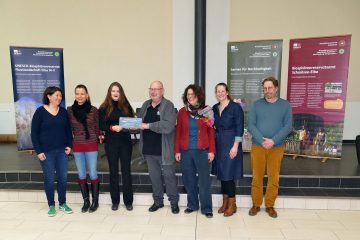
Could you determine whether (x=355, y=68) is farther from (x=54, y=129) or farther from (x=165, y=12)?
(x=54, y=129)

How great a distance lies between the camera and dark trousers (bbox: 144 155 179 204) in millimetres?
3004

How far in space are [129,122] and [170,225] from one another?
1139 mm

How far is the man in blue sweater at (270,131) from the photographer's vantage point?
2783 mm

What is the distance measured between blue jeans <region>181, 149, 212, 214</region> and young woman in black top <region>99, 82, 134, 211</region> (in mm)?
650

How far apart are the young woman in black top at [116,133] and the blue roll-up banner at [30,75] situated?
227 centimetres

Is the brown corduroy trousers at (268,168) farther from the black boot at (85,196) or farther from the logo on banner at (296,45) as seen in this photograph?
the logo on banner at (296,45)

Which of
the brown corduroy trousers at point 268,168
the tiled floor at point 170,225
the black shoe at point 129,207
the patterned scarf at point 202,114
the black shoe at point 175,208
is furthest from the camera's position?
the black shoe at point 129,207

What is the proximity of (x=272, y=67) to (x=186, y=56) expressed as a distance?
2006 millimetres

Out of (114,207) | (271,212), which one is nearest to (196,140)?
(271,212)

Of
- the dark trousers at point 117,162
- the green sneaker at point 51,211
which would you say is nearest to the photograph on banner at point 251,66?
the dark trousers at point 117,162

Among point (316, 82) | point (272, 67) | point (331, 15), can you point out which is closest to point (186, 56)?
point (272, 67)

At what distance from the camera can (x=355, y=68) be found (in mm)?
5711

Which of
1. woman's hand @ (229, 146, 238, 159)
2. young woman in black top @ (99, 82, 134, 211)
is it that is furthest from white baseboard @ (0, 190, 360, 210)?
woman's hand @ (229, 146, 238, 159)

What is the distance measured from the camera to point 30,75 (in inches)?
194
